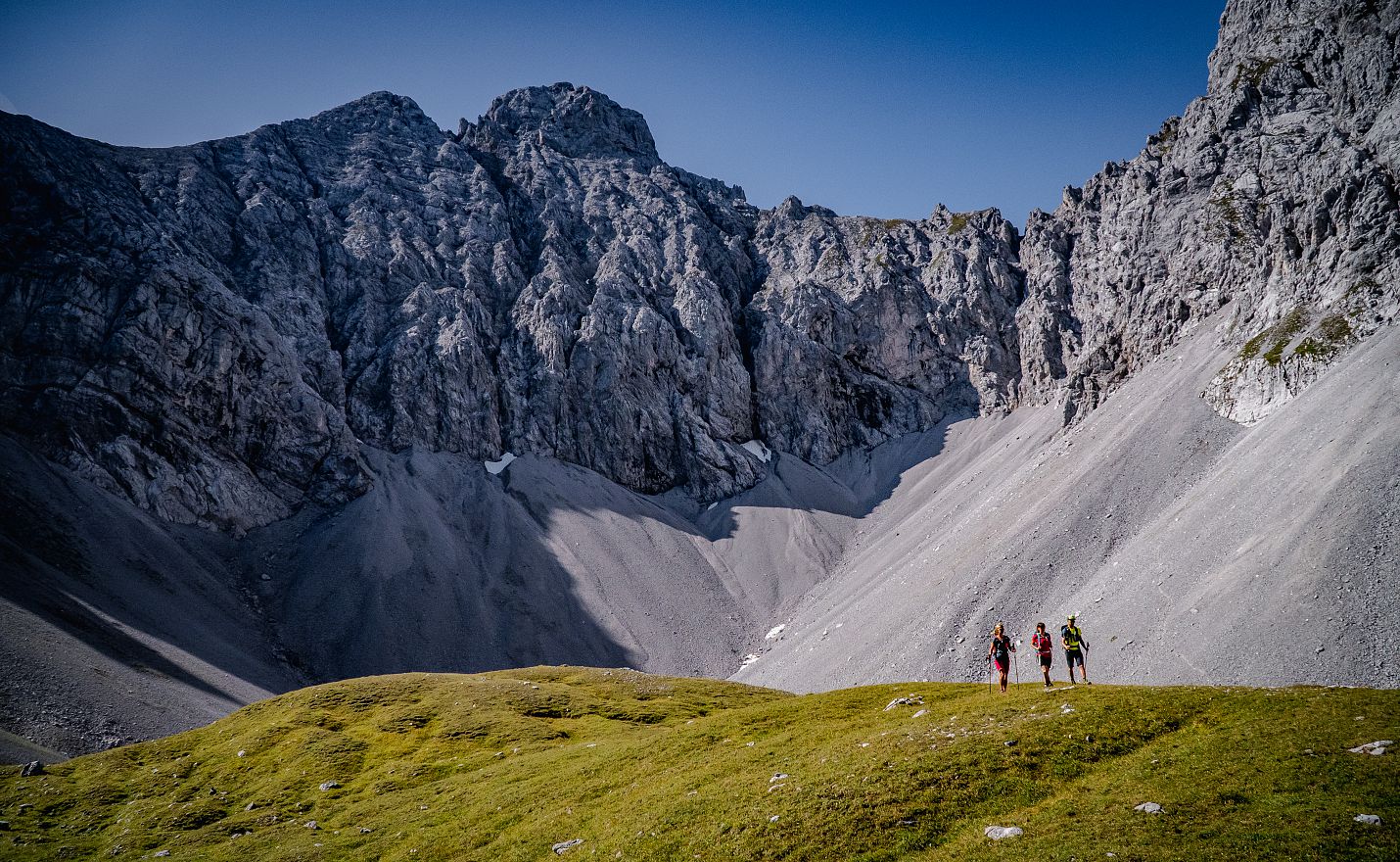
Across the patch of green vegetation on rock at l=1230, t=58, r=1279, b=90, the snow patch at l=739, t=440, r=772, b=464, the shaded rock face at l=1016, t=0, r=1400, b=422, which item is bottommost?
the snow patch at l=739, t=440, r=772, b=464

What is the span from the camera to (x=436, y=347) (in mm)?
173750

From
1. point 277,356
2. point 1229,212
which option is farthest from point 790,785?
point 277,356

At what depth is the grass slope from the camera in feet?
53.1

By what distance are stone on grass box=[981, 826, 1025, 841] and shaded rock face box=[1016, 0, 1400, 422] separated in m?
94.8

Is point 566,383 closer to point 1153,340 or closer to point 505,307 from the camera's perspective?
point 505,307

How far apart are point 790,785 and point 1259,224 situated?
147m

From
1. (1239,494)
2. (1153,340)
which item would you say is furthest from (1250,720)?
(1153,340)

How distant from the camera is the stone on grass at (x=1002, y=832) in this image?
1659 centimetres

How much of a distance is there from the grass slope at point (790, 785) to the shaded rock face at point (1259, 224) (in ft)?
283

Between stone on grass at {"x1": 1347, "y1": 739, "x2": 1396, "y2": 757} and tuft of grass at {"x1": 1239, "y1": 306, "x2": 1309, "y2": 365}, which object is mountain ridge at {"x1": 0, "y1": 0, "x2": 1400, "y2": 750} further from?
stone on grass at {"x1": 1347, "y1": 739, "x2": 1396, "y2": 757}

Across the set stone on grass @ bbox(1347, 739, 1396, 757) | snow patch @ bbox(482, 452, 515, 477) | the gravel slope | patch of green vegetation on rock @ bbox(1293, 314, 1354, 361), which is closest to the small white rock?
stone on grass @ bbox(1347, 739, 1396, 757)

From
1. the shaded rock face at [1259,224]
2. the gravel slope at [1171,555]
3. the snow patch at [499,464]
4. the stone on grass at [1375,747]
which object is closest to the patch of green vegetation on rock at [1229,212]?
the shaded rock face at [1259,224]

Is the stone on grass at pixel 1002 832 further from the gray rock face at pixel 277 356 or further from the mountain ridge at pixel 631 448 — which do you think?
the gray rock face at pixel 277 356

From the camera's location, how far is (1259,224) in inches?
4843
